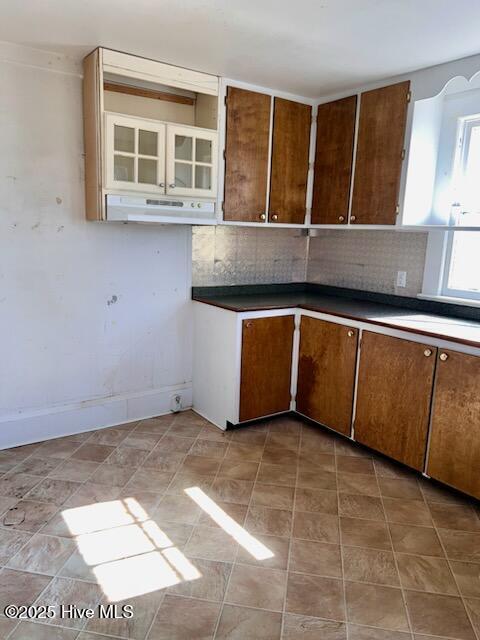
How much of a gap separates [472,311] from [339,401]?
946mm

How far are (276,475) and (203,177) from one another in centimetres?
181

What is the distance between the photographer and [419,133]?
2.73 meters

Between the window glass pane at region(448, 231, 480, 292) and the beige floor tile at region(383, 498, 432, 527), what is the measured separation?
1309 mm

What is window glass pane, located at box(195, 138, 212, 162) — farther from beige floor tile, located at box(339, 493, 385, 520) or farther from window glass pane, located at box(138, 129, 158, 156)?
beige floor tile, located at box(339, 493, 385, 520)

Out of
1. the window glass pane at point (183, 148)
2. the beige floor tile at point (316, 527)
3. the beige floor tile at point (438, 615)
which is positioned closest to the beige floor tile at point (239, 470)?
the beige floor tile at point (316, 527)

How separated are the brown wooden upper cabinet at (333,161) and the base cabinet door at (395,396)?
0.99 meters

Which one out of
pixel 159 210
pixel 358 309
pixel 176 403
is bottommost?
pixel 176 403

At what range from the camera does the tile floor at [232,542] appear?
161 centimetres

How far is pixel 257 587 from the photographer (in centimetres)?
175

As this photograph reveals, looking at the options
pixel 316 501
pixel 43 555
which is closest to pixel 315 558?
pixel 316 501

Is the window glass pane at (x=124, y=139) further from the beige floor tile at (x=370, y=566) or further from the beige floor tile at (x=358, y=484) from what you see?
the beige floor tile at (x=370, y=566)

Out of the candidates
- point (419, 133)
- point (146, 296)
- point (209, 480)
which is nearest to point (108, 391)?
point (146, 296)

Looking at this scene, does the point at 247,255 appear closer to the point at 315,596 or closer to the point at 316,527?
the point at 316,527

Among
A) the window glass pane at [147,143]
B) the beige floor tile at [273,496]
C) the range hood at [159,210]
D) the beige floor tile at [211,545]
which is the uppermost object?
the window glass pane at [147,143]
